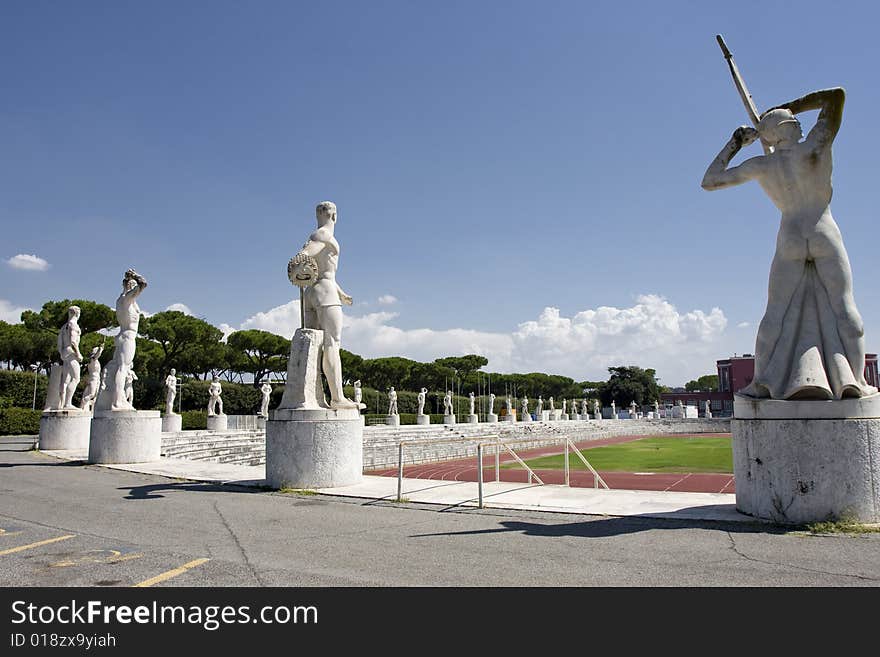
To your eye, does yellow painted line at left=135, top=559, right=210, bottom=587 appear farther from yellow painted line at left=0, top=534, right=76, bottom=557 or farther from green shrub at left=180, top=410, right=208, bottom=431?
green shrub at left=180, top=410, right=208, bottom=431

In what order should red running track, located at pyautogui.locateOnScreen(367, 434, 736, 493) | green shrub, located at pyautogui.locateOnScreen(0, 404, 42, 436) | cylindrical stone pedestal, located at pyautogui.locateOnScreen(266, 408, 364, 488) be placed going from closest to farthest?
cylindrical stone pedestal, located at pyautogui.locateOnScreen(266, 408, 364, 488) < red running track, located at pyautogui.locateOnScreen(367, 434, 736, 493) < green shrub, located at pyautogui.locateOnScreen(0, 404, 42, 436)

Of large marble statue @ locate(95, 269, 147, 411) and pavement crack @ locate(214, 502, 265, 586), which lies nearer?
pavement crack @ locate(214, 502, 265, 586)

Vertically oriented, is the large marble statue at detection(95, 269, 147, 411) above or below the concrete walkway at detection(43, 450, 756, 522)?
above

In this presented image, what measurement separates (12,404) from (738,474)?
3836cm

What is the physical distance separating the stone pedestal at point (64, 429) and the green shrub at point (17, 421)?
11949 mm

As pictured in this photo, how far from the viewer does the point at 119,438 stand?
12117 millimetres

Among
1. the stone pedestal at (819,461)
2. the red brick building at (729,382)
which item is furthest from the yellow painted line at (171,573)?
the red brick building at (729,382)

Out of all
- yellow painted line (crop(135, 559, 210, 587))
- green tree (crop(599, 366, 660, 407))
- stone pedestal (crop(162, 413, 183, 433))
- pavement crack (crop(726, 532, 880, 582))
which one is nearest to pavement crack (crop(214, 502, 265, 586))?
yellow painted line (crop(135, 559, 210, 587))

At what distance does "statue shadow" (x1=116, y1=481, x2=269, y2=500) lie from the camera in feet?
26.6

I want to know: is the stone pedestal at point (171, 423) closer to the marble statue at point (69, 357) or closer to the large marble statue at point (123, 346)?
the marble statue at point (69, 357)

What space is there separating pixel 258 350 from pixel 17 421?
92.8ft

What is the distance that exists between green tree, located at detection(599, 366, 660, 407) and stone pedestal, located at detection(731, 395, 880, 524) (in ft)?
251

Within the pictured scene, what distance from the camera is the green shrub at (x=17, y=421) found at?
985 inches
